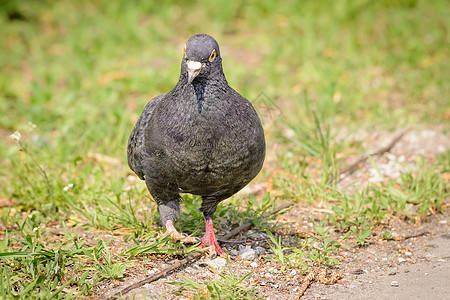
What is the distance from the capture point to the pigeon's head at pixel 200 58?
11.0 ft

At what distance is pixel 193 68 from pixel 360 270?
191 centimetres

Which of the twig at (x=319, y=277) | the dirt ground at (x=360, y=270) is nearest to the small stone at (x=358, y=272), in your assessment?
the dirt ground at (x=360, y=270)

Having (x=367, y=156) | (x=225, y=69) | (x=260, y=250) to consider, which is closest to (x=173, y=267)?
(x=260, y=250)

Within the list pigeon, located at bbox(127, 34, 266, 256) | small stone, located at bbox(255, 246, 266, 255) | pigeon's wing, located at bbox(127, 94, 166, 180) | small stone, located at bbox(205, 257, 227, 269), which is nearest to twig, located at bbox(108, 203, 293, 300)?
small stone, located at bbox(205, 257, 227, 269)

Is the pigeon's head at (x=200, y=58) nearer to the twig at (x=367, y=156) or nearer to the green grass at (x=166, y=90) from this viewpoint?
the green grass at (x=166, y=90)

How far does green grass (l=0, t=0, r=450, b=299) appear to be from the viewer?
4156 mm

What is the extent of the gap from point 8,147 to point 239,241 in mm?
3135

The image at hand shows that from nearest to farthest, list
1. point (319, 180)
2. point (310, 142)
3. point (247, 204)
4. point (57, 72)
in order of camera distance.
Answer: point (247, 204), point (319, 180), point (310, 142), point (57, 72)

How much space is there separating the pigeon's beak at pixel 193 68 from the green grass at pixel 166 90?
130 cm

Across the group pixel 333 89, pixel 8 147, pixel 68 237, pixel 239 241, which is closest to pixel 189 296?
pixel 239 241

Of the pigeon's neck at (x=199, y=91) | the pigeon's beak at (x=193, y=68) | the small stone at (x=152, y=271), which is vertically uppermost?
the pigeon's beak at (x=193, y=68)

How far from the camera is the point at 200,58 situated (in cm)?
338

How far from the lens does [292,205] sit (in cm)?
482

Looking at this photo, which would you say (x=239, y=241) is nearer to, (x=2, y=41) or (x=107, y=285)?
(x=107, y=285)
